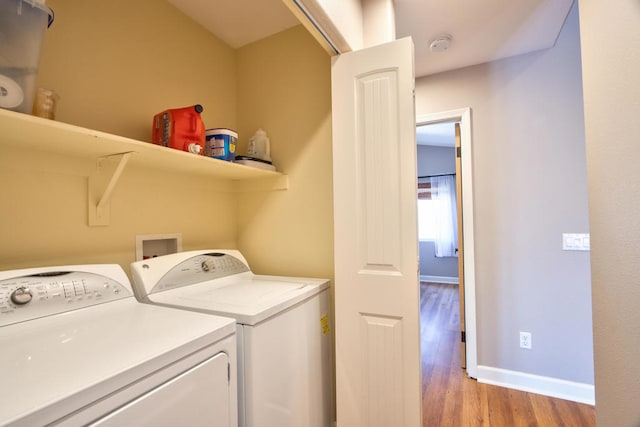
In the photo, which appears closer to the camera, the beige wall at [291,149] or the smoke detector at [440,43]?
the beige wall at [291,149]

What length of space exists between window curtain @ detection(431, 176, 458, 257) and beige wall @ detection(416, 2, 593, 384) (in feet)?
12.0

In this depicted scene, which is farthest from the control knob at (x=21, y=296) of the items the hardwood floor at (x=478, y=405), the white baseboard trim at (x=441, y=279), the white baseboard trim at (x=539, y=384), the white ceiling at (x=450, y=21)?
the white baseboard trim at (x=441, y=279)

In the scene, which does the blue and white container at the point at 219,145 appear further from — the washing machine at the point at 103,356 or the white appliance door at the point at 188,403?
the white appliance door at the point at 188,403

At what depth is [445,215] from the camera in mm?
5879

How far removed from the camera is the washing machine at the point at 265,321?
40.9 inches

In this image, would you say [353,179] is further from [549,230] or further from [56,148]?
[549,230]

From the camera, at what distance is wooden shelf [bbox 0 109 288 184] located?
87cm

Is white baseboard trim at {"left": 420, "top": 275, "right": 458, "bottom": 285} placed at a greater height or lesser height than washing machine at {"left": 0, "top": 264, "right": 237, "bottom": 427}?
lesser

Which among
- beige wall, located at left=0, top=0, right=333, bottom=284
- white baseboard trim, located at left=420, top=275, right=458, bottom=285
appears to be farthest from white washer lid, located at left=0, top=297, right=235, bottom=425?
white baseboard trim, located at left=420, top=275, right=458, bottom=285

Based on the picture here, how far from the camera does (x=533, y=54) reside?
7.16ft

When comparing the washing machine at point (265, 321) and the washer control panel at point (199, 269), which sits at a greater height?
the washer control panel at point (199, 269)

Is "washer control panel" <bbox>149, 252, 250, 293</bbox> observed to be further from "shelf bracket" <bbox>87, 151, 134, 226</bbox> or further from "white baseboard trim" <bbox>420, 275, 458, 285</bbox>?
"white baseboard trim" <bbox>420, 275, 458, 285</bbox>

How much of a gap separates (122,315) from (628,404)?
156 cm

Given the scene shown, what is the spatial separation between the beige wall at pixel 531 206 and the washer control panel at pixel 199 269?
196cm
